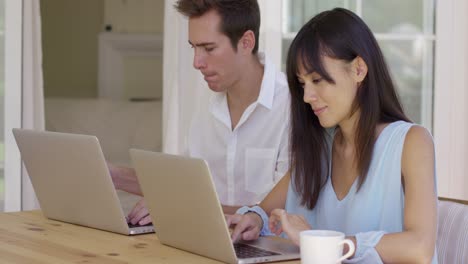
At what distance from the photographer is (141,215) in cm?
217

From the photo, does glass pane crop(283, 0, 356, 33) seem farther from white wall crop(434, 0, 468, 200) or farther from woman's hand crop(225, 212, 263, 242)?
woman's hand crop(225, 212, 263, 242)

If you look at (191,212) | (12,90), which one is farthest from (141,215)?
(12,90)

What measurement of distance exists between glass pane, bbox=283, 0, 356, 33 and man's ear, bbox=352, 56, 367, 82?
183 centimetres

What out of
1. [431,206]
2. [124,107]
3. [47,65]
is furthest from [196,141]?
[47,65]

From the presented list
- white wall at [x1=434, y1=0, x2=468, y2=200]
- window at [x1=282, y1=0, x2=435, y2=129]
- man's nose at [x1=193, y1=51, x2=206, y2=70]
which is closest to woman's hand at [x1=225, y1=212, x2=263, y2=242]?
man's nose at [x1=193, y1=51, x2=206, y2=70]

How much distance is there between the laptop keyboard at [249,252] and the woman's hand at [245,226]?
0.04 metres

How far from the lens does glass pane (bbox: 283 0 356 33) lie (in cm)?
376

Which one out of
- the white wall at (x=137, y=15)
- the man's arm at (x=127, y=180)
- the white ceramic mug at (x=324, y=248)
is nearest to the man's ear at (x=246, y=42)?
the man's arm at (x=127, y=180)

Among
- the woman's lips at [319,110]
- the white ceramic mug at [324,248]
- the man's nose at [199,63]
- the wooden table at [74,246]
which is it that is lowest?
the wooden table at [74,246]

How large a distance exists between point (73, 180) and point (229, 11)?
2.90ft

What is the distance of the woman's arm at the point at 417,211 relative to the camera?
5.69 ft

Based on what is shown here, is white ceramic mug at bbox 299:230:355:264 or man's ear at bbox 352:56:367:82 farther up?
man's ear at bbox 352:56:367:82

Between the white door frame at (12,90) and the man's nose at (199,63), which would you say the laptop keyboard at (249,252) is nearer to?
the man's nose at (199,63)

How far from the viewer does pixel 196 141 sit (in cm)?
293
